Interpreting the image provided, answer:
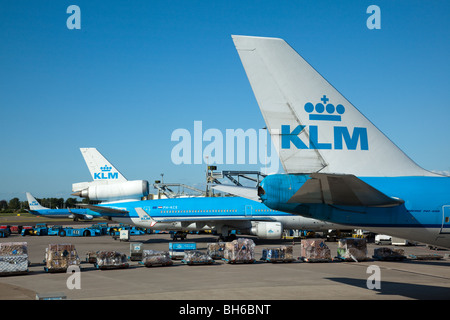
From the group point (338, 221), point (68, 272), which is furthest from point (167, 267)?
point (338, 221)

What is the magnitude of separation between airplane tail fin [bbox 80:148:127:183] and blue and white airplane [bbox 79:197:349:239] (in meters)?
3.09

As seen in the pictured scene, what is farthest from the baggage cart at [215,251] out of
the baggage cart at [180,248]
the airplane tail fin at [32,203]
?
the airplane tail fin at [32,203]

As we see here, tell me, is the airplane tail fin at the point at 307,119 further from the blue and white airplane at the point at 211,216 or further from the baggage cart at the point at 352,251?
the blue and white airplane at the point at 211,216

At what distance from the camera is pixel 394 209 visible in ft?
46.2

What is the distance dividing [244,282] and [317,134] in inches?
383

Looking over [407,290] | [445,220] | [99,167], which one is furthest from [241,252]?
[99,167]

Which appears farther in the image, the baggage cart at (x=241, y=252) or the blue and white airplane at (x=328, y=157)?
the baggage cart at (x=241, y=252)

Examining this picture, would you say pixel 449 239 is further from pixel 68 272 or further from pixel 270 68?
pixel 68 272

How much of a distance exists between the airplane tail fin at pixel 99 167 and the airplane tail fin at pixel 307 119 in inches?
1541

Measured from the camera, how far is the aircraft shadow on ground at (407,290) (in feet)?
57.0

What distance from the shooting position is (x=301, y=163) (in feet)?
45.5

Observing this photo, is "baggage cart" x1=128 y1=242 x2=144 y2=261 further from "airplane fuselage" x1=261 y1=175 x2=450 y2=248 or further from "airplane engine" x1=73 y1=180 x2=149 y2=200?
"airplane engine" x1=73 y1=180 x2=149 y2=200

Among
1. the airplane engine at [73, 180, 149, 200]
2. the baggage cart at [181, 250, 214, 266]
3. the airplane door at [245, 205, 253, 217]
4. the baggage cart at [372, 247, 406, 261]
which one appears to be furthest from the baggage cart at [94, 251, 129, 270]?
the airplane engine at [73, 180, 149, 200]
